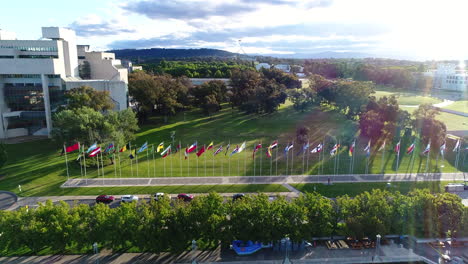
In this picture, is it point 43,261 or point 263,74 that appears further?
point 263,74

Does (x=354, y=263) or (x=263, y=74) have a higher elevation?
(x=263, y=74)

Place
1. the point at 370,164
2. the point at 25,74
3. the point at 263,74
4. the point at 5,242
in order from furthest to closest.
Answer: the point at 263,74 < the point at 25,74 < the point at 370,164 < the point at 5,242

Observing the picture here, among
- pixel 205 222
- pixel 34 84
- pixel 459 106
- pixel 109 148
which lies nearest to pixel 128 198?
pixel 109 148

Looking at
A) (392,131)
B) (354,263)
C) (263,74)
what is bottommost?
(354,263)

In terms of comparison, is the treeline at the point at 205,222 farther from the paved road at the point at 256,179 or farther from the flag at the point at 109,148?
the flag at the point at 109,148

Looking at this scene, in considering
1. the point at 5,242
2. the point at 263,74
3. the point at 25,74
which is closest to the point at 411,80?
the point at 263,74

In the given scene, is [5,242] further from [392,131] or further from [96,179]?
[392,131]
